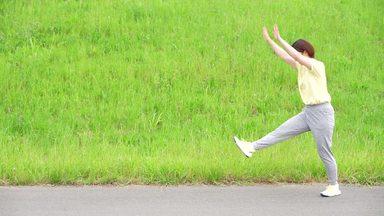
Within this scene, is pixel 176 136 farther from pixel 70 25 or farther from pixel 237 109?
pixel 70 25

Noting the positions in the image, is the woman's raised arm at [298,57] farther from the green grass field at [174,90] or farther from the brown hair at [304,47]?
the green grass field at [174,90]

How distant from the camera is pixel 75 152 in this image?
7.20 meters

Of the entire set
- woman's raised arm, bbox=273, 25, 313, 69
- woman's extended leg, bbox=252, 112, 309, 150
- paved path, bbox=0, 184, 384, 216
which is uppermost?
woman's raised arm, bbox=273, 25, 313, 69

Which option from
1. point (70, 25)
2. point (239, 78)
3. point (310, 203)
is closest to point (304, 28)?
point (239, 78)

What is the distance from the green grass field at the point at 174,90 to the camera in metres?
6.74

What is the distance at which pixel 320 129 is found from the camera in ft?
19.8

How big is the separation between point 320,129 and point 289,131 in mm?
376

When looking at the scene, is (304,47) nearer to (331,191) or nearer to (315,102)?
(315,102)

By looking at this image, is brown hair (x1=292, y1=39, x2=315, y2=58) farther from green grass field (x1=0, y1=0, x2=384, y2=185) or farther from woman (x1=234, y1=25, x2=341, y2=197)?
green grass field (x1=0, y1=0, x2=384, y2=185)

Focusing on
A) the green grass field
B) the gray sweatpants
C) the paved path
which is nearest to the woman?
the gray sweatpants

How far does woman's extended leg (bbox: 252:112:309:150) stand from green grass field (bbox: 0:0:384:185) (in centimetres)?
42

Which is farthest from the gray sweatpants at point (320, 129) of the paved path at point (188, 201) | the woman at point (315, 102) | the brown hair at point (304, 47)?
the brown hair at point (304, 47)

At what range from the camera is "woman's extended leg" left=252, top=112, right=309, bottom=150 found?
20.5ft

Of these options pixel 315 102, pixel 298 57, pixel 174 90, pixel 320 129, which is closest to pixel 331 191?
pixel 320 129
